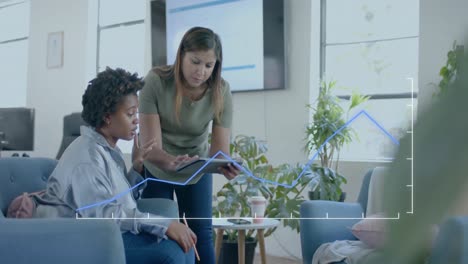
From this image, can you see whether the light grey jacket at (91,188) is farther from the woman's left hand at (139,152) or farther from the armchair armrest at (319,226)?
the armchair armrest at (319,226)

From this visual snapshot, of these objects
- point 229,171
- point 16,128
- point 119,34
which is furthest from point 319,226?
point 16,128

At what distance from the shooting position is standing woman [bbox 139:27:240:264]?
1.70 meters

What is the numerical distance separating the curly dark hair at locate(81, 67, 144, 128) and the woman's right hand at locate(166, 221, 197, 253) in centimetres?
35

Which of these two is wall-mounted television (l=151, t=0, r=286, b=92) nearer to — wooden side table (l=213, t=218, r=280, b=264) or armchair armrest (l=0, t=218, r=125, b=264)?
wooden side table (l=213, t=218, r=280, b=264)

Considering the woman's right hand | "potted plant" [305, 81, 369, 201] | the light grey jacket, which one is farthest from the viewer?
"potted plant" [305, 81, 369, 201]

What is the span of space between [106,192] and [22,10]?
3.11 meters

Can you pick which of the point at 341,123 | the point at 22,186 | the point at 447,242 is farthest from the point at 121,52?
the point at 447,242

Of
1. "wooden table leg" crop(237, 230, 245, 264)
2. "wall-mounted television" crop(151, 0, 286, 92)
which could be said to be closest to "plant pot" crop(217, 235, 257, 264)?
"wooden table leg" crop(237, 230, 245, 264)

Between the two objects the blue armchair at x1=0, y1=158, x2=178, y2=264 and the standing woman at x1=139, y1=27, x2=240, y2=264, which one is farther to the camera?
the standing woman at x1=139, y1=27, x2=240, y2=264

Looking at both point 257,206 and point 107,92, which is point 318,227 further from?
point 107,92

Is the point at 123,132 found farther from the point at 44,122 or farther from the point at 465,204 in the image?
the point at 44,122

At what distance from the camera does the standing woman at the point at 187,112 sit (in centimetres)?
170

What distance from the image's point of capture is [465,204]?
0.27 feet

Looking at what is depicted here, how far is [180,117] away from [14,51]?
3.13 metres
